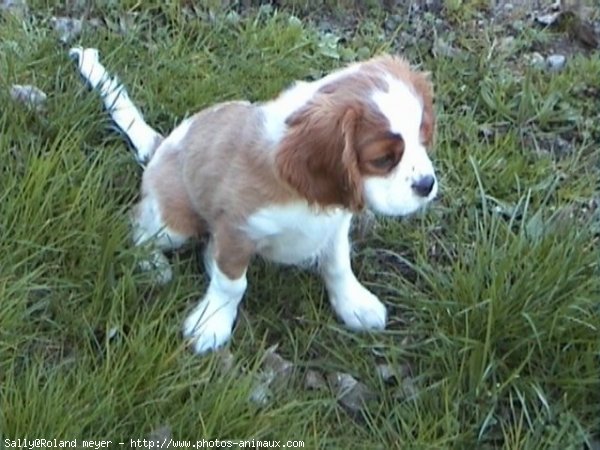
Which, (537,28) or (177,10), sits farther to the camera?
(537,28)

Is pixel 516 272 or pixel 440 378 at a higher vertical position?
pixel 516 272

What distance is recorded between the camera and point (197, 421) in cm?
267

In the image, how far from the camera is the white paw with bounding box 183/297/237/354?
9.91ft

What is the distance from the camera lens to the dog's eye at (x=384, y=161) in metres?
2.73

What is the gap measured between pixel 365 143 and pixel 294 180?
0.21 meters

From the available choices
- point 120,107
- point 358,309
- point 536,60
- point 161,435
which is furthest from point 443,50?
point 161,435

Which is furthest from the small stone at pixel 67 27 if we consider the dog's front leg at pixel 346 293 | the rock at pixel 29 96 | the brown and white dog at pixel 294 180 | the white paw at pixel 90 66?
the dog's front leg at pixel 346 293

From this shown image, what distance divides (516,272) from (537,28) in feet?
6.38

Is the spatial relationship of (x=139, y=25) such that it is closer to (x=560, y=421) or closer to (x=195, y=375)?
(x=195, y=375)

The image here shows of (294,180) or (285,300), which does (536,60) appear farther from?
(294,180)

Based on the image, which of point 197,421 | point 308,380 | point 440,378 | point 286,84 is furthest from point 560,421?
point 286,84

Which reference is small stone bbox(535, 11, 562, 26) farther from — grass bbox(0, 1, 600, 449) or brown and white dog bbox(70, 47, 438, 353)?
brown and white dog bbox(70, 47, 438, 353)

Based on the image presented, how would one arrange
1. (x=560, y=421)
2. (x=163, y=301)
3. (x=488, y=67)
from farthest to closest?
1. (x=488, y=67)
2. (x=163, y=301)
3. (x=560, y=421)

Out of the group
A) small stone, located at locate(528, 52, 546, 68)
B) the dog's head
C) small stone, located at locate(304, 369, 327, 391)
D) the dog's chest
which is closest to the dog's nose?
the dog's head
